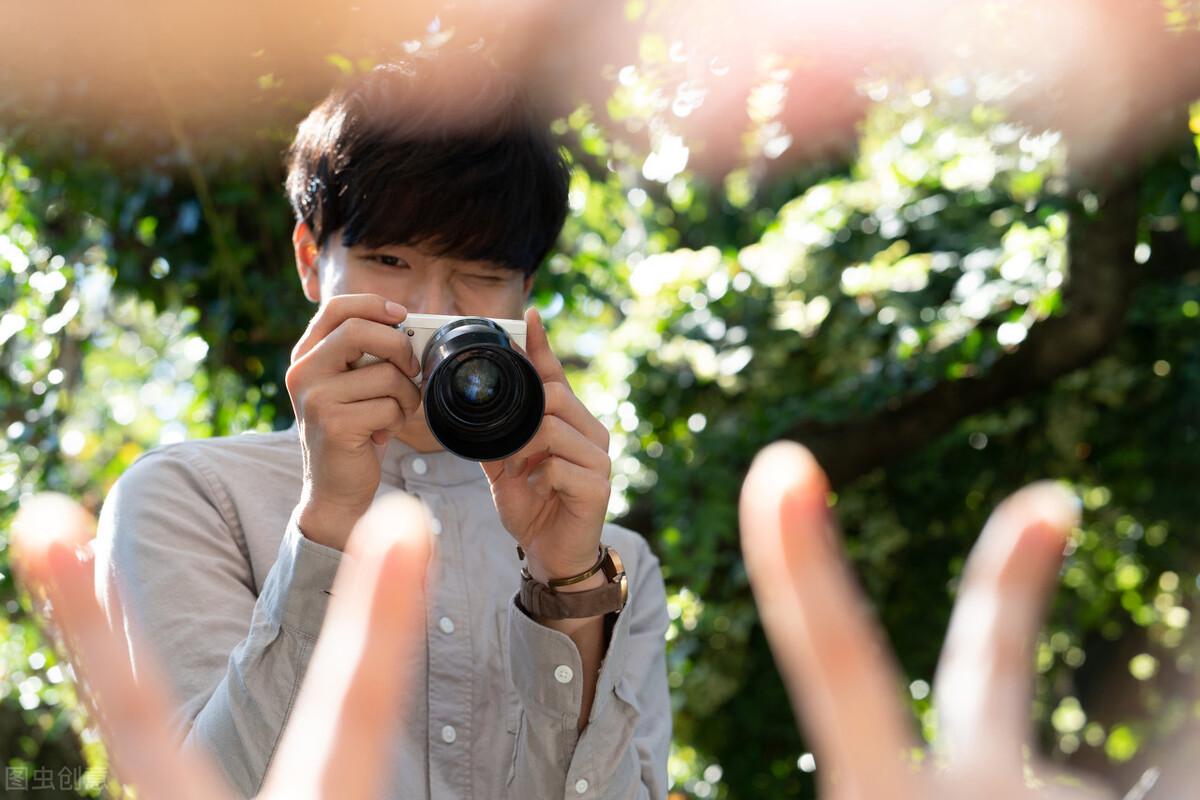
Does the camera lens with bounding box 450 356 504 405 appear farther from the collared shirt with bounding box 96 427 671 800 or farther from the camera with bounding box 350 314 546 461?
the collared shirt with bounding box 96 427 671 800

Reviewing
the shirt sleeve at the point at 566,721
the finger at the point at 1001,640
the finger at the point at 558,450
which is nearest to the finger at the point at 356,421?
the finger at the point at 558,450

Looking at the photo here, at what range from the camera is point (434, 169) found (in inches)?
61.0

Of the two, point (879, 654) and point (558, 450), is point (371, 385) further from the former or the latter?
point (879, 654)

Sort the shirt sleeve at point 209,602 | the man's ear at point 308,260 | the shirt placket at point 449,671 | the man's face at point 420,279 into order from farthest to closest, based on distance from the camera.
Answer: the man's ear at point 308,260 → the man's face at point 420,279 → the shirt placket at point 449,671 → the shirt sleeve at point 209,602

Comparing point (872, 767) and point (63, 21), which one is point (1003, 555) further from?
point (63, 21)

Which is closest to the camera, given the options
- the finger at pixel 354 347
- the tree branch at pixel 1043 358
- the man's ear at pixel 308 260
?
the finger at pixel 354 347

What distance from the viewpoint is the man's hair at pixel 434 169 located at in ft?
Result: 5.03

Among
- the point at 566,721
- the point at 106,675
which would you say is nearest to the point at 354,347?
the point at 566,721

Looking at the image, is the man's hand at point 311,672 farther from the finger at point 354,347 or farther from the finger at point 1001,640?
the finger at point 354,347

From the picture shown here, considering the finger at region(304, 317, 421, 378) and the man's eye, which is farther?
the man's eye

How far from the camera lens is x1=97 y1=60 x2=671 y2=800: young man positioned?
121 centimetres

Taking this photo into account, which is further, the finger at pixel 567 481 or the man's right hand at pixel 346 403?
the finger at pixel 567 481

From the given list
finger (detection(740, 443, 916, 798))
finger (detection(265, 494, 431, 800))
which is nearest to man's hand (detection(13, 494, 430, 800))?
finger (detection(265, 494, 431, 800))

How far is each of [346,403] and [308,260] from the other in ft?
1.73
